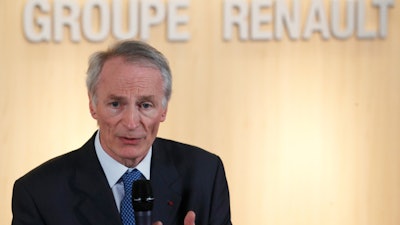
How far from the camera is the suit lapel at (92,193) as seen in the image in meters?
2.53

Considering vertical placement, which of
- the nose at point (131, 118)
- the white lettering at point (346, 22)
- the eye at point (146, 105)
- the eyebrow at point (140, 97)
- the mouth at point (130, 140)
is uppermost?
the white lettering at point (346, 22)

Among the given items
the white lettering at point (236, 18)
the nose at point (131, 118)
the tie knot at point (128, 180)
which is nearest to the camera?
the nose at point (131, 118)

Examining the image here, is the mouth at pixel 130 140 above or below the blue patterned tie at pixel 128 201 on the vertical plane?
above

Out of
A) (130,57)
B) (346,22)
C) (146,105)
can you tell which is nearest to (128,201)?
(146,105)

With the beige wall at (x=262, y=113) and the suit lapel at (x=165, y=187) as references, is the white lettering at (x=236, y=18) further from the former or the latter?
the suit lapel at (x=165, y=187)

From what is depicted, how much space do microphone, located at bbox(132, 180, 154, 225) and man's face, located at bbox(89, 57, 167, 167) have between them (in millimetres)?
444

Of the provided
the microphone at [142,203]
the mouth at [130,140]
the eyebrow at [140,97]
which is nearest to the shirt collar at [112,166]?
the mouth at [130,140]

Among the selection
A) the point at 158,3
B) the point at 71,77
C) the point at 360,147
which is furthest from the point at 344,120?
the point at 71,77

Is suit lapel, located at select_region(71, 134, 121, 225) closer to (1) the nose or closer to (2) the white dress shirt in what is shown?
(2) the white dress shirt

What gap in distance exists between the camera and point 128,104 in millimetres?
2520

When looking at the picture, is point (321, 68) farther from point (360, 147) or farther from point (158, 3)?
point (158, 3)

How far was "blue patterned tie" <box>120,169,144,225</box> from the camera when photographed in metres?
2.55

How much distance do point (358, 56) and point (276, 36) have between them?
1.57ft

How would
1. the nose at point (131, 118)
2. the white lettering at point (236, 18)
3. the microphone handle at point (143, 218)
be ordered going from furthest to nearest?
1. the white lettering at point (236, 18)
2. the nose at point (131, 118)
3. the microphone handle at point (143, 218)
